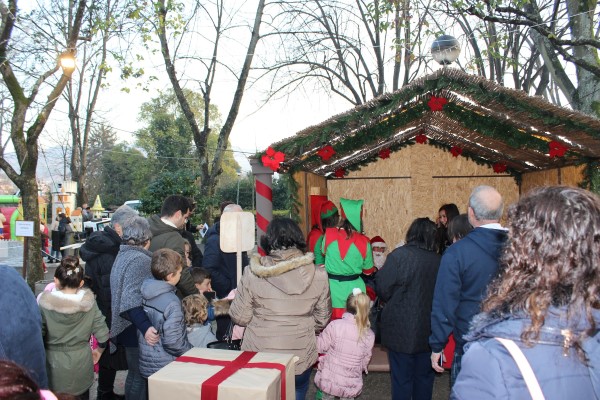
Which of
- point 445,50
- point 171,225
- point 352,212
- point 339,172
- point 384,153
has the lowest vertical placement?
point 171,225

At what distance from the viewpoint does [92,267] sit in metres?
4.50

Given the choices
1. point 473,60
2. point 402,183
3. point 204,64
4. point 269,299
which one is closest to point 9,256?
point 204,64

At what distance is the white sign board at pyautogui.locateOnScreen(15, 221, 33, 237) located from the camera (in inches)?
377

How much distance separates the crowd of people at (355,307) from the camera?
1.32 meters

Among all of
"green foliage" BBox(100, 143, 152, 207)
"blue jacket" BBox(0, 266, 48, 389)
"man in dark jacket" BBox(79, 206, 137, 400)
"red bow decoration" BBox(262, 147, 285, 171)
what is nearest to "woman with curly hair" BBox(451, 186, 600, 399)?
"blue jacket" BBox(0, 266, 48, 389)

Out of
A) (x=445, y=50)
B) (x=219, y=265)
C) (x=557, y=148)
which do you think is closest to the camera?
(x=219, y=265)

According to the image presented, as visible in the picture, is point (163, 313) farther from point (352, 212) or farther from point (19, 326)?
point (352, 212)

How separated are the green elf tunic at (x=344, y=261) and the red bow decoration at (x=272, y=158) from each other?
1.03 meters

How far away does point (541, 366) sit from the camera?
1.29 meters

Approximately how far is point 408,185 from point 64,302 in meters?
7.64

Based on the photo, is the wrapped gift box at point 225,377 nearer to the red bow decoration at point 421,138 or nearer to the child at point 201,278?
the child at point 201,278

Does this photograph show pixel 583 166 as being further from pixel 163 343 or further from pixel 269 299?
pixel 163 343

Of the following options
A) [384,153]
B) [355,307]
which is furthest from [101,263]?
[384,153]

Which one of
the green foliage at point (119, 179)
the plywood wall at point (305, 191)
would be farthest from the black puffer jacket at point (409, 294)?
the green foliage at point (119, 179)
